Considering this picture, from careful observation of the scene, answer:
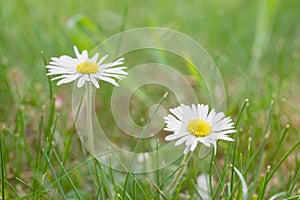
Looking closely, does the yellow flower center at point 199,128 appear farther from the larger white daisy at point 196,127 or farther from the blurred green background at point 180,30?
the blurred green background at point 180,30

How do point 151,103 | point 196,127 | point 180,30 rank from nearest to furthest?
point 196,127, point 151,103, point 180,30

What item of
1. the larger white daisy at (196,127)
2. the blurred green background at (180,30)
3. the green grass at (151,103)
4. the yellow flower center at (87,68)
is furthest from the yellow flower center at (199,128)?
the blurred green background at (180,30)

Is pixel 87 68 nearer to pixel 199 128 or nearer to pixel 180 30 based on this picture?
pixel 199 128

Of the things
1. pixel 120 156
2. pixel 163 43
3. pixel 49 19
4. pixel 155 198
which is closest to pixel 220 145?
pixel 120 156

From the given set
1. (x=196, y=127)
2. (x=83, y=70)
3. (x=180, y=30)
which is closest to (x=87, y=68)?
(x=83, y=70)

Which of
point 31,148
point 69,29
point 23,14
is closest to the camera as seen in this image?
point 31,148

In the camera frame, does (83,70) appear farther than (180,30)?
No

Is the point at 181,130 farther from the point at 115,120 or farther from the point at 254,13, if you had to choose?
the point at 254,13

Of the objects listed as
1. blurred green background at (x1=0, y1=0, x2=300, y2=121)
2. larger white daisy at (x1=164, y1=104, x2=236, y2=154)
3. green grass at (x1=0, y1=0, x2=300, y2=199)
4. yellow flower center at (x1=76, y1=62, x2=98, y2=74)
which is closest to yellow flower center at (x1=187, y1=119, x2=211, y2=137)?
larger white daisy at (x1=164, y1=104, x2=236, y2=154)
